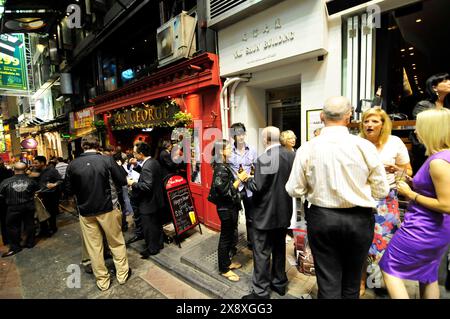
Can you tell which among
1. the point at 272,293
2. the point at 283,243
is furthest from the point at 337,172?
the point at 272,293

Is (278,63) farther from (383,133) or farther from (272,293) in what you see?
(272,293)

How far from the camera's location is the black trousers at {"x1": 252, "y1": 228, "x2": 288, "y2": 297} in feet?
8.64

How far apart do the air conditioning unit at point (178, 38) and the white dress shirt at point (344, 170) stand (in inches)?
178

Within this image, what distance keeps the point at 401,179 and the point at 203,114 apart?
155 inches

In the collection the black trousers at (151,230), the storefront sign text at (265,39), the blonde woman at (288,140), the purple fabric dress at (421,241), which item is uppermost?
the storefront sign text at (265,39)

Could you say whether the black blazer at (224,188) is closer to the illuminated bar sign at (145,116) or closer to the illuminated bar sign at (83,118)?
the illuminated bar sign at (145,116)

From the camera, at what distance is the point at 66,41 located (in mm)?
10977

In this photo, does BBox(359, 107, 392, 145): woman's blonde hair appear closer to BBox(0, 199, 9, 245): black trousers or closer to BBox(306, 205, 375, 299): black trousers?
BBox(306, 205, 375, 299): black trousers

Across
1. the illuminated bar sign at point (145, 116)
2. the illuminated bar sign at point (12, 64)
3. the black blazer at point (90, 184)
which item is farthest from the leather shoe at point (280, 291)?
the illuminated bar sign at point (12, 64)

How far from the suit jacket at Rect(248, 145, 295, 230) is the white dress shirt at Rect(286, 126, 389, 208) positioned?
686mm

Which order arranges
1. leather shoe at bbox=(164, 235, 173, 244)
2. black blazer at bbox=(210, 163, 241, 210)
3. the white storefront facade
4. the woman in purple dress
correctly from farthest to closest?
leather shoe at bbox=(164, 235, 173, 244) < the white storefront facade < black blazer at bbox=(210, 163, 241, 210) < the woman in purple dress

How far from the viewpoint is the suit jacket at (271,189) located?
254 cm

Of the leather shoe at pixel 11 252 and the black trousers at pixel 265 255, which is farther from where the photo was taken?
the leather shoe at pixel 11 252

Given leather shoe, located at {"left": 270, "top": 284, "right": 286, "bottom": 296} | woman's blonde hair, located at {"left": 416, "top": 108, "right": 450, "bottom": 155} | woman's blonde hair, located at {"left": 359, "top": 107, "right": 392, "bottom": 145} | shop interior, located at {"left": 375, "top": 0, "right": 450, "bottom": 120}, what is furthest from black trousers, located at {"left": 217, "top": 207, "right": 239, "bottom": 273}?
shop interior, located at {"left": 375, "top": 0, "right": 450, "bottom": 120}
